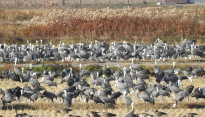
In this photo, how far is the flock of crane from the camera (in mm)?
15727

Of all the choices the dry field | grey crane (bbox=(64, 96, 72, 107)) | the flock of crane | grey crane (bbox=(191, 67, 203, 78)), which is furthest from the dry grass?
grey crane (bbox=(64, 96, 72, 107))

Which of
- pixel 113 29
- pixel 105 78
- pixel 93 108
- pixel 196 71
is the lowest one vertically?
pixel 93 108

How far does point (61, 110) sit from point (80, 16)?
24413 millimetres

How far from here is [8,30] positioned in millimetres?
35812

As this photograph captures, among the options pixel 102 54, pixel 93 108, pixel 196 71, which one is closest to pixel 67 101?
pixel 93 108

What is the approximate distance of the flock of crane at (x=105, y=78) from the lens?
15.7 metres

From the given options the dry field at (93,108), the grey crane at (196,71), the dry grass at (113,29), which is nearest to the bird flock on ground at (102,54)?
the grey crane at (196,71)

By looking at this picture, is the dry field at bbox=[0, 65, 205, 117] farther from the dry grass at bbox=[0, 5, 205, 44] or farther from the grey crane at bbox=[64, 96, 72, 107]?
the dry grass at bbox=[0, 5, 205, 44]

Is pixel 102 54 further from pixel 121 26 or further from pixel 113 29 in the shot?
pixel 121 26

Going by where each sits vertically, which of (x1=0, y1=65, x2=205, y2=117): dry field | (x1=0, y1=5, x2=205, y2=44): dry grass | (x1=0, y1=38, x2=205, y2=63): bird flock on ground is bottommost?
(x1=0, y1=65, x2=205, y2=117): dry field

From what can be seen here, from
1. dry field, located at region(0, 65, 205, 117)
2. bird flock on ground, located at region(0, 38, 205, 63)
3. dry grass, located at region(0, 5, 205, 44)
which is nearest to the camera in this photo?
dry field, located at region(0, 65, 205, 117)

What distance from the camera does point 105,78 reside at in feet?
60.4

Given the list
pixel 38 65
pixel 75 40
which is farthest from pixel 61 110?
pixel 75 40

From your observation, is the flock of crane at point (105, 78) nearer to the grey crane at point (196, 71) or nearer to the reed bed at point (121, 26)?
the grey crane at point (196, 71)
